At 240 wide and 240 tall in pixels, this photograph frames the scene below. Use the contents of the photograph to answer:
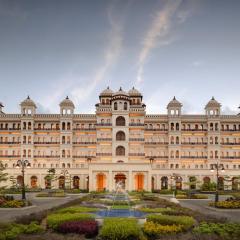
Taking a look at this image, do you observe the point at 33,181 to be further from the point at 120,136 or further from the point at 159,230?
the point at 159,230

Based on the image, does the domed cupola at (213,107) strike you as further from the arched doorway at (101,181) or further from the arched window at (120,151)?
the arched doorway at (101,181)

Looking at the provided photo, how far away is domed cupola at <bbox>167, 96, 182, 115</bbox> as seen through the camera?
3617 inches

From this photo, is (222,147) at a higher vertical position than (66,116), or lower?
A: lower

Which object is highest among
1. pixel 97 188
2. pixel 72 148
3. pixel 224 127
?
pixel 224 127

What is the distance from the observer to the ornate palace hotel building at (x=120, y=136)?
289 ft

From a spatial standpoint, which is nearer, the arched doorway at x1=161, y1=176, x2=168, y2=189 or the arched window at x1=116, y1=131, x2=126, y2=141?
the arched doorway at x1=161, y1=176, x2=168, y2=189

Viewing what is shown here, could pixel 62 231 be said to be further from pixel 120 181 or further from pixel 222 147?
pixel 222 147

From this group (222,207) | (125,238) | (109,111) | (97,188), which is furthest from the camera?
(109,111)

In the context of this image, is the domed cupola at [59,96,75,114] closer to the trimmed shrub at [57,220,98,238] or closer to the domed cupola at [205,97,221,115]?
the domed cupola at [205,97,221,115]

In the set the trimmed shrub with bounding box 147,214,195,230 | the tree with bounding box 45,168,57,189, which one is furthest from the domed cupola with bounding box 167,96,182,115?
the trimmed shrub with bounding box 147,214,195,230

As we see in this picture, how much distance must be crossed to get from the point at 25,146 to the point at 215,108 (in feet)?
166

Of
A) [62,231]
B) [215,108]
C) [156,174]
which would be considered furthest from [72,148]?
[62,231]

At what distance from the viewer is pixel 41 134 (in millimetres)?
92625

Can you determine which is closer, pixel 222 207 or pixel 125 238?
pixel 125 238
